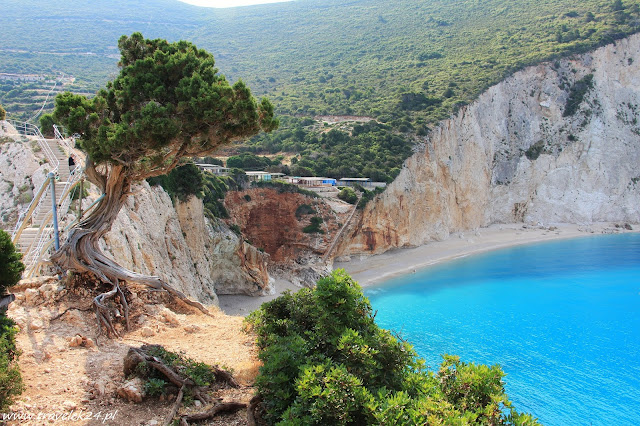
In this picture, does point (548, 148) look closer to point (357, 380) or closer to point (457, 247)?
point (457, 247)

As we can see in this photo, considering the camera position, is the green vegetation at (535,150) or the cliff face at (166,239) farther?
the green vegetation at (535,150)

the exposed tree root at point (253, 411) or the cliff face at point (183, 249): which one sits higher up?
the exposed tree root at point (253, 411)

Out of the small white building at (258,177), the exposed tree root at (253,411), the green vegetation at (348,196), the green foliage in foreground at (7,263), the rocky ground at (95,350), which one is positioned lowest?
the green vegetation at (348,196)

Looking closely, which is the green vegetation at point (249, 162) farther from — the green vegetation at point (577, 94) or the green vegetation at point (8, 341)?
the green vegetation at point (577, 94)

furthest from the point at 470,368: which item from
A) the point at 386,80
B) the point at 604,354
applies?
the point at 386,80

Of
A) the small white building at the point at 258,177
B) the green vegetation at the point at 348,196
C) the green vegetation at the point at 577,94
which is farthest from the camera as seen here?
the green vegetation at the point at 577,94

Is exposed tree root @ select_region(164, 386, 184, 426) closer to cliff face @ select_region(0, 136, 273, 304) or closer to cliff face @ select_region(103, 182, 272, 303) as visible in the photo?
cliff face @ select_region(103, 182, 272, 303)

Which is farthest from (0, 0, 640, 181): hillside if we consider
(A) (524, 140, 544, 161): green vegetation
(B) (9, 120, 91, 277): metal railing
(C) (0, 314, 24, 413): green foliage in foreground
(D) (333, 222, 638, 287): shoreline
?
(C) (0, 314, 24, 413): green foliage in foreground

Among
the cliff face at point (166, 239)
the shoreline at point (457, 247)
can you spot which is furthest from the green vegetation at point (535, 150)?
the cliff face at point (166, 239)

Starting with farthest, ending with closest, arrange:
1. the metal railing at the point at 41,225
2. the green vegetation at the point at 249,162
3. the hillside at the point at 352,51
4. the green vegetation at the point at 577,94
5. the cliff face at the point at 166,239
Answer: the green vegetation at the point at 577,94 < the hillside at the point at 352,51 < the green vegetation at the point at 249,162 < the cliff face at the point at 166,239 < the metal railing at the point at 41,225
